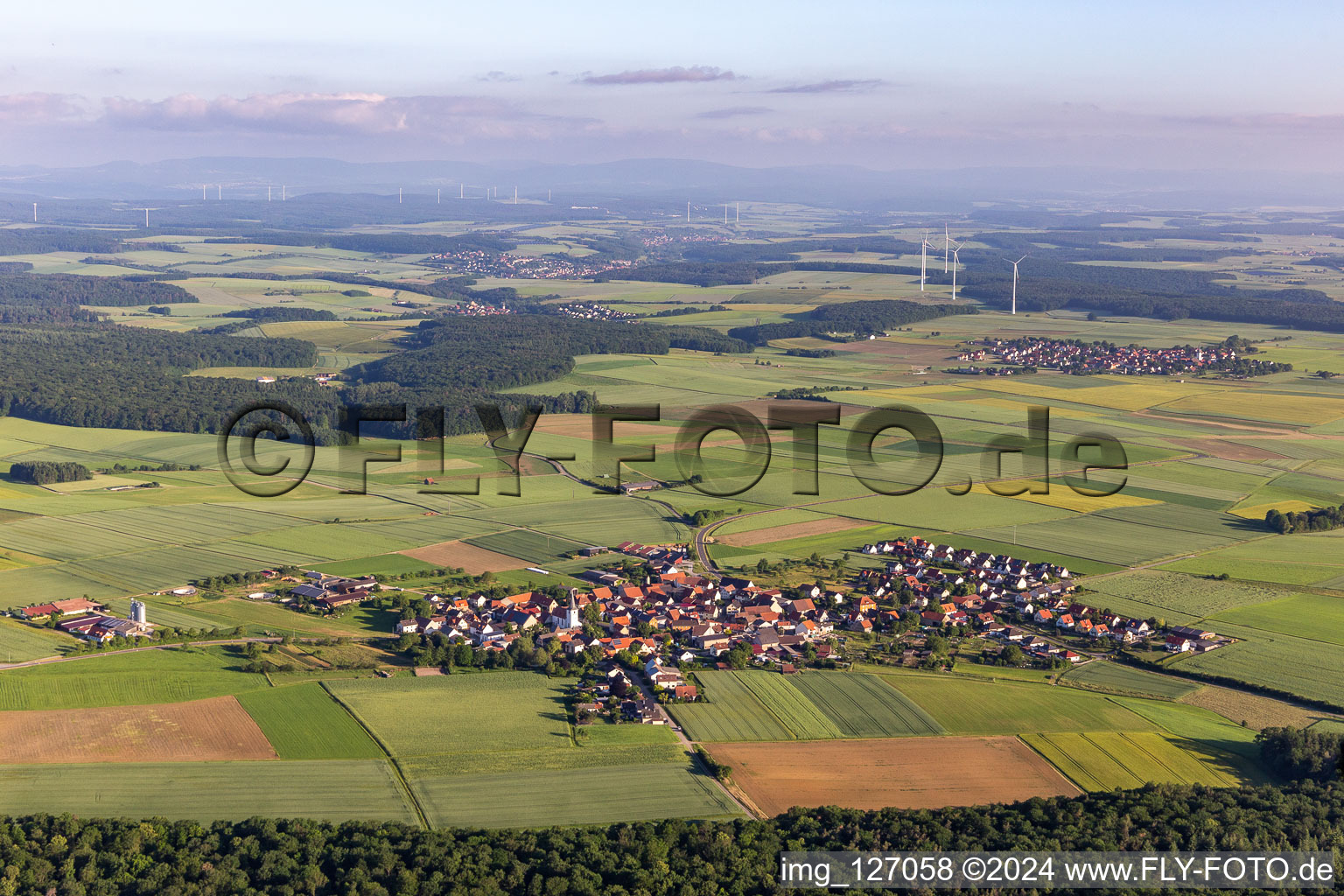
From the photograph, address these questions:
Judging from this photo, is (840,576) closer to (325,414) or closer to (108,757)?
(108,757)

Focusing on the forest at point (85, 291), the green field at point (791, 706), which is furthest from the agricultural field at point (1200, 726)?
the forest at point (85, 291)

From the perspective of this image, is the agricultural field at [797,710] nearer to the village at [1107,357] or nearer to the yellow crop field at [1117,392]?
the yellow crop field at [1117,392]

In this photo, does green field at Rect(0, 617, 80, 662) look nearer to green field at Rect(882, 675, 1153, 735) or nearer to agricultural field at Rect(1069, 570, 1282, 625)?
green field at Rect(882, 675, 1153, 735)

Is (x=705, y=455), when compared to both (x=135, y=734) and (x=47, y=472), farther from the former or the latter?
(x=135, y=734)

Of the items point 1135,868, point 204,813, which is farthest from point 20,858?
point 1135,868

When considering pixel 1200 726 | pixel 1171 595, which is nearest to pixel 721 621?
pixel 1200 726
